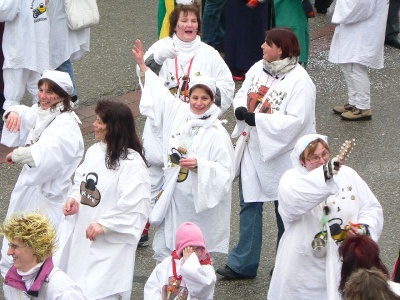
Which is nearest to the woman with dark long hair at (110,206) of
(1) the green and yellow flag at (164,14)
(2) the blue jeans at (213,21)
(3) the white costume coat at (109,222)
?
(3) the white costume coat at (109,222)

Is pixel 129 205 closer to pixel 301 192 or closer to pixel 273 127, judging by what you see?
pixel 301 192

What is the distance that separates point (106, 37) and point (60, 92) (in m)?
6.16

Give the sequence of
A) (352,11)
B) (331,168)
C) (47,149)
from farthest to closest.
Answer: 1. (352,11)
2. (47,149)
3. (331,168)

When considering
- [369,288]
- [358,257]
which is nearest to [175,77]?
[358,257]

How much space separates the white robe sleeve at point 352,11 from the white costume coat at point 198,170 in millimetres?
3641

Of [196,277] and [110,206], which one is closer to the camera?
[196,277]

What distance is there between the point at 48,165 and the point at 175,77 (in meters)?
1.49

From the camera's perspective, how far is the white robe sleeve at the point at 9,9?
10.1 meters

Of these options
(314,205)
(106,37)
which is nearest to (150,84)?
(314,205)

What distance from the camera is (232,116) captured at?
1126 cm

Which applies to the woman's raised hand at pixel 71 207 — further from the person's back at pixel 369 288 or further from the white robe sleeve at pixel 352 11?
the white robe sleeve at pixel 352 11

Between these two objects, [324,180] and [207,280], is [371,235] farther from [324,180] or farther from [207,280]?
[207,280]

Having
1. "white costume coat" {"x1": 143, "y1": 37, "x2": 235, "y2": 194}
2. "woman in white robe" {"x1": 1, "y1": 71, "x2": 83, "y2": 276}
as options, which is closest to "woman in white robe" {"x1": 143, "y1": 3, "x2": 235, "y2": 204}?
"white costume coat" {"x1": 143, "y1": 37, "x2": 235, "y2": 194}

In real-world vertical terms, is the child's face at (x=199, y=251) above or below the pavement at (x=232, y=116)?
above
